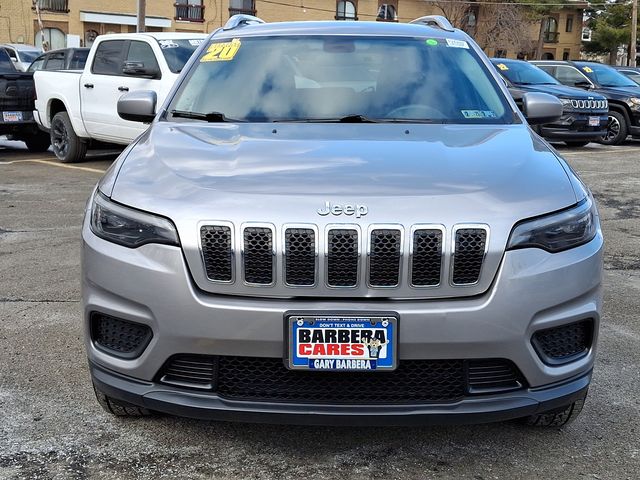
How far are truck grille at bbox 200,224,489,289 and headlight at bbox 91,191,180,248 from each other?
0.80 ft

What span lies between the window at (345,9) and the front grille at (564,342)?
4900cm

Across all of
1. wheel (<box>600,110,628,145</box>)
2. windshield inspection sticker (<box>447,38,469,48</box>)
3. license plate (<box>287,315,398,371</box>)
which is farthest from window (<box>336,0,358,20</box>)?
license plate (<box>287,315,398,371</box>)

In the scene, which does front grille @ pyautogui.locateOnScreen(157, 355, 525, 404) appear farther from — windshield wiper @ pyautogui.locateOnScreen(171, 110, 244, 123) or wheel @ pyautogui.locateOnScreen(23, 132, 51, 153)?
wheel @ pyautogui.locateOnScreen(23, 132, 51, 153)

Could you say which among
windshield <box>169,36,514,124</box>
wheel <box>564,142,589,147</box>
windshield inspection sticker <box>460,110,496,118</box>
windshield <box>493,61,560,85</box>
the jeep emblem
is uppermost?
windshield <box>169,36,514,124</box>

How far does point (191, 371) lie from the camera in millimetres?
2656

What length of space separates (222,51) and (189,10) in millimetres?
43056

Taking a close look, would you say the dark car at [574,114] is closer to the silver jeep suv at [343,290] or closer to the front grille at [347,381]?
the silver jeep suv at [343,290]

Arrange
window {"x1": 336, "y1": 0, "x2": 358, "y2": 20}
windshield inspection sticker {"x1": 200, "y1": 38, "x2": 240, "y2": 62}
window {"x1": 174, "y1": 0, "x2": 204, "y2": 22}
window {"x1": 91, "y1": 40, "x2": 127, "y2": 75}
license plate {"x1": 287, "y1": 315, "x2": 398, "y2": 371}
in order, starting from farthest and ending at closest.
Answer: window {"x1": 336, "y1": 0, "x2": 358, "y2": 20}, window {"x1": 174, "y1": 0, "x2": 204, "y2": 22}, window {"x1": 91, "y1": 40, "x2": 127, "y2": 75}, windshield inspection sticker {"x1": 200, "y1": 38, "x2": 240, "y2": 62}, license plate {"x1": 287, "y1": 315, "x2": 398, "y2": 371}

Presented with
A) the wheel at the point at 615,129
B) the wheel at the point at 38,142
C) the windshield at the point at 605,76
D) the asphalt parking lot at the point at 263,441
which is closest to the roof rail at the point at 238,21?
the asphalt parking lot at the point at 263,441

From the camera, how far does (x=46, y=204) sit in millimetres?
8094

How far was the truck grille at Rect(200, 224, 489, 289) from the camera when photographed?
8.36 ft

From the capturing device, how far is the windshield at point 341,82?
3789mm

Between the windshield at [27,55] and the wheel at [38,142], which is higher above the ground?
the windshield at [27,55]

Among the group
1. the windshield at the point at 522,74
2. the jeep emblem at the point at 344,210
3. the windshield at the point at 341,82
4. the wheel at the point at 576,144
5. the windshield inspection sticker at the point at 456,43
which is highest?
the windshield inspection sticker at the point at 456,43
